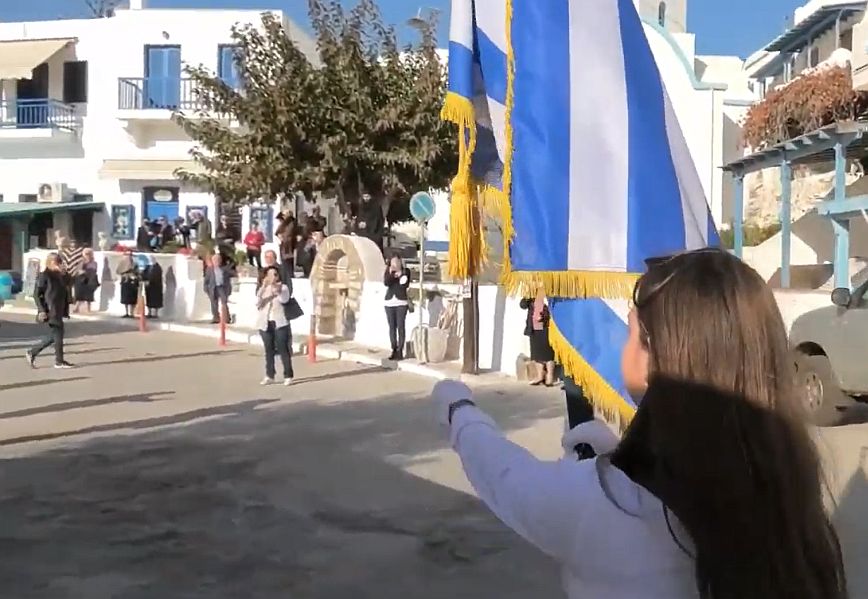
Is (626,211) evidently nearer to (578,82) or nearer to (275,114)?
(578,82)

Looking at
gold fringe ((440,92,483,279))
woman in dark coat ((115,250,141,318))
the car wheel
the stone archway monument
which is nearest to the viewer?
gold fringe ((440,92,483,279))

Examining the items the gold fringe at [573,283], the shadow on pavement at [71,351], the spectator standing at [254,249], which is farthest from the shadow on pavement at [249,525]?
the spectator standing at [254,249]

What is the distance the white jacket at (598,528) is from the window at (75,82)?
3754cm

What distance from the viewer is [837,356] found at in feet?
35.7

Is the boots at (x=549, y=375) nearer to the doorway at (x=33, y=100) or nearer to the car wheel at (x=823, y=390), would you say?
the car wheel at (x=823, y=390)

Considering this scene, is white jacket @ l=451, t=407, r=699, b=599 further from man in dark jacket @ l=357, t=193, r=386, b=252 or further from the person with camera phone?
man in dark jacket @ l=357, t=193, r=386, b=252

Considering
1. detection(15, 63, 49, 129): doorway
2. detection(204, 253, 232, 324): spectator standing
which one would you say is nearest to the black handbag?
detection(204, 253, 232, 324): spectator standing

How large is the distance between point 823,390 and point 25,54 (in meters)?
31.5

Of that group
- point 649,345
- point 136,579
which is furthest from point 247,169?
point 649,345

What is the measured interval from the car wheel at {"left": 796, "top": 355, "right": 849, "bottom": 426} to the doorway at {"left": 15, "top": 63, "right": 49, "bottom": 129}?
101 feet

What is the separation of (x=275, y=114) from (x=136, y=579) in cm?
2070

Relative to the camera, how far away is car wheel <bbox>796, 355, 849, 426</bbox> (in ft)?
35.6

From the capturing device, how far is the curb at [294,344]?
647 inches

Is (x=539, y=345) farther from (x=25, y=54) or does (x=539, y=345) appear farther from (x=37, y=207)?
(x=25, y=54)
